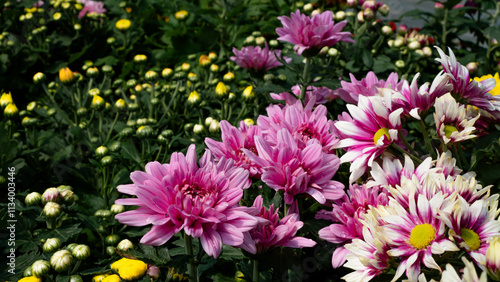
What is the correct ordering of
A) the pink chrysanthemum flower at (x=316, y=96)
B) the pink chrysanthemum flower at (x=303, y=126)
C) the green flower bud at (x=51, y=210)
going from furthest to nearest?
1. the pink chrysanthemum flower at (x=316, y=96)
2. the green flower bud at (x=51, y=210)
3. the pink chrysanthemum flower at (x=303, y=126)

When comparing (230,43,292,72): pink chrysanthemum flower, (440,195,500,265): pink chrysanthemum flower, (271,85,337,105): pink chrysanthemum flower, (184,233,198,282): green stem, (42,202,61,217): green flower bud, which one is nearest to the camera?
(440,195,500,265): pink chrysanthemum flower

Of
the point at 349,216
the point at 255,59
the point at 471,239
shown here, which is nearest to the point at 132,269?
the point at 349,216

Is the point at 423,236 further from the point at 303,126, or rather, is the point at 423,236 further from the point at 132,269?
the point at 132,269

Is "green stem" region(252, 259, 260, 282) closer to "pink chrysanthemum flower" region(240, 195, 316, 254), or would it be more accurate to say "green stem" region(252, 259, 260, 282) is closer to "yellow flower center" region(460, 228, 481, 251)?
"pink chrysanthemum flower" region(240, 195, 316, 254)

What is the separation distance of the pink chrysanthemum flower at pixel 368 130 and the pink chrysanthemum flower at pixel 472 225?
0.25 m

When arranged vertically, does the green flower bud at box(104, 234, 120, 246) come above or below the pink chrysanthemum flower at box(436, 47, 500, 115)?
below

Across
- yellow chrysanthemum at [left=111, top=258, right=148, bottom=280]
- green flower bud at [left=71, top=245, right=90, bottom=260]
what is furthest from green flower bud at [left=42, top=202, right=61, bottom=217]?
yellow chrysanthemum at [left=111, top=258, right=148, bottom=280]

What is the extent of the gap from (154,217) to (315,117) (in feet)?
1.89

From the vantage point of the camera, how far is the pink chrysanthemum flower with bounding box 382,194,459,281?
0.89m

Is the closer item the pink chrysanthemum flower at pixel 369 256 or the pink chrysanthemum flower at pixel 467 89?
the pink chrysanthemum flower at pixel 369 256

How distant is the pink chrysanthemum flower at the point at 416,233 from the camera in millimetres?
888

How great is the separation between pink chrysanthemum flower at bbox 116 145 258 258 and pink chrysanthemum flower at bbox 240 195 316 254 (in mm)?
79

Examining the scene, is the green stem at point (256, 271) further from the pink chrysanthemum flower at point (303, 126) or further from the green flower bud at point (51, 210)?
the green flower bud at point (51, 210)

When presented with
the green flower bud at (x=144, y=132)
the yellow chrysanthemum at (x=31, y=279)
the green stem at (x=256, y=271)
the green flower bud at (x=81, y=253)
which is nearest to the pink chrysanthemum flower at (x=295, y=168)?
the green stem at (x=256, y=271)
